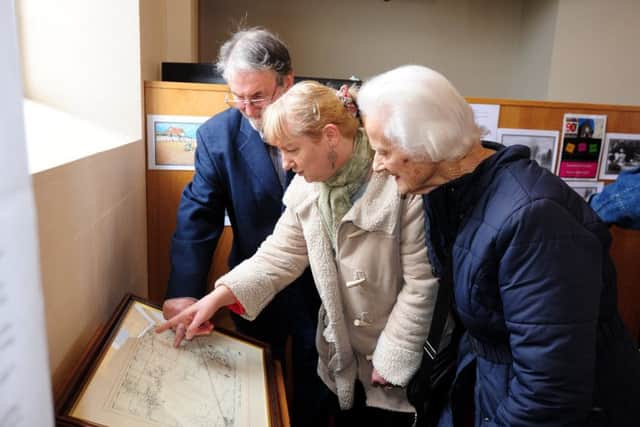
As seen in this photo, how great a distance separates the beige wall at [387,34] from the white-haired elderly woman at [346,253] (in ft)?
9.77

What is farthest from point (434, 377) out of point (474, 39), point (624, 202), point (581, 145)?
point (474, 39)

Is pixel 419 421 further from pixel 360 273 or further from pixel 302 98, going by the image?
pixel 302 98

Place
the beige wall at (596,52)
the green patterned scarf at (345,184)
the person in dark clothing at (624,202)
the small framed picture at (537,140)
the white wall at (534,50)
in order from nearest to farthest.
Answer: the green patterned scarf at (345,184)
the person in dark clothing at (624,202)
the small framed picture at (537,140)
the beige wall at (596,52)
the white wall at (534,50)

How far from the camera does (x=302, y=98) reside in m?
1.01

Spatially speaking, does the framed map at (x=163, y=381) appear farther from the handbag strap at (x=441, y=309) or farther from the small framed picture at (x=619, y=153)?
the small framed picture at (x=619, y=153)

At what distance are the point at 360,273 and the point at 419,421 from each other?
43 centimetres

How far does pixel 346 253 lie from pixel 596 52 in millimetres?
3452

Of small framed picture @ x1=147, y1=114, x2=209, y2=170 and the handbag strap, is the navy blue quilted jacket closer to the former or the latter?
the handbag strap

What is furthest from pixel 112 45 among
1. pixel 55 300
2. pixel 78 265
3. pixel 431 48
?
pixel 431 48

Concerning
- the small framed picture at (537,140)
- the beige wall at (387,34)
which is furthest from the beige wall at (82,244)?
the beige wall at (387,34)

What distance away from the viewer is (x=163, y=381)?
87cm

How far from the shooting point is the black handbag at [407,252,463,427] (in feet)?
3.42

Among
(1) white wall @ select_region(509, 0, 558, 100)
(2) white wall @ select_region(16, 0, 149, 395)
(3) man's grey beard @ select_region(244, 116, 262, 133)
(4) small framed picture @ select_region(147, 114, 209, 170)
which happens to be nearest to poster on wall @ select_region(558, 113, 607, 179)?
(3) man's grey beard @ select_region(244, 116, 262, 133)

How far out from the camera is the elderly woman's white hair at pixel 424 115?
780 mm
